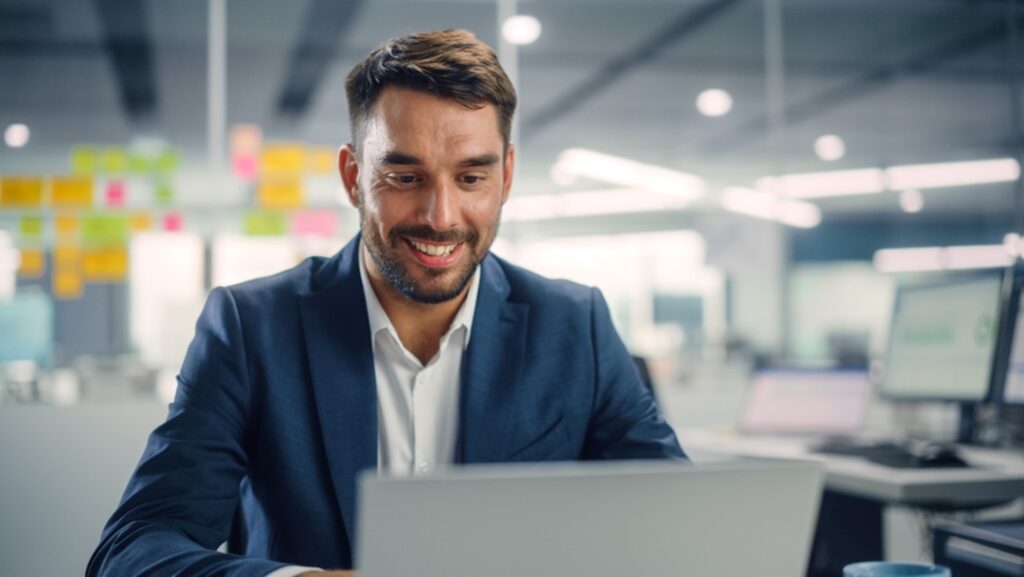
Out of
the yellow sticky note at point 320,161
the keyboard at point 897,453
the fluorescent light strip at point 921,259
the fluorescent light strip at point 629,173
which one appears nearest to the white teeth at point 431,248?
the keyboard at point 897,453

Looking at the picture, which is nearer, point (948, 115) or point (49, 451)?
point (49, 451)

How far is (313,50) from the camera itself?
16.7ft

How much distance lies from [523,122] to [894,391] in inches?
95.8

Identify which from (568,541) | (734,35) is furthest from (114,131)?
(568,541)

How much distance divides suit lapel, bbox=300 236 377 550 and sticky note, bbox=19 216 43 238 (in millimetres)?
3115

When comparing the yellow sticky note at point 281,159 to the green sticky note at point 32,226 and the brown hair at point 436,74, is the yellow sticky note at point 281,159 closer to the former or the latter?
the green sticky note at point 32,226

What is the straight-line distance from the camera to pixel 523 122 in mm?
5121

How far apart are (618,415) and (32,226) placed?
3381 millimetres

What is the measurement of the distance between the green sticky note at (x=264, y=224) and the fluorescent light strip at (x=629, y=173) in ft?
5.26

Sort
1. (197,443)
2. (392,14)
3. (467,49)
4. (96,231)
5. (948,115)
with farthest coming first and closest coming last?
(948,115), (392,14), (96,231), (467,49), (197,443)

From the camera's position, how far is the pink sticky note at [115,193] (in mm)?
4232

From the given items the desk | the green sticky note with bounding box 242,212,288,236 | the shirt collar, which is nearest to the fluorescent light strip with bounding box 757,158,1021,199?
the desk

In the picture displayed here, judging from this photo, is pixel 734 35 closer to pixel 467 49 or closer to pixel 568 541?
pixel 467 49

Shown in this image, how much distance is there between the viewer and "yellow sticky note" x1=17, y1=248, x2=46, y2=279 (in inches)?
163
